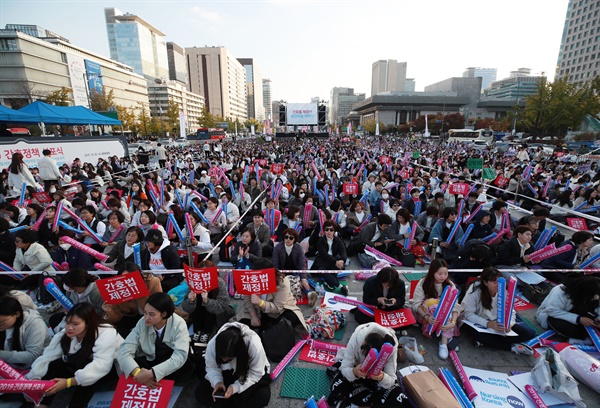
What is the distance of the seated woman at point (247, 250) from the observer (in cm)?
532

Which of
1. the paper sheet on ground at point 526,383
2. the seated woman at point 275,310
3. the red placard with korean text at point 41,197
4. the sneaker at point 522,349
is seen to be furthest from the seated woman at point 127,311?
the red placard with korean text at point 41,197

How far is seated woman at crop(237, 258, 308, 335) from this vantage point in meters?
4.16

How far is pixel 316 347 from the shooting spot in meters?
4.12

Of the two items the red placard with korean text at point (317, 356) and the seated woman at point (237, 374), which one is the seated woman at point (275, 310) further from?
the seated woman at point (237, 374)

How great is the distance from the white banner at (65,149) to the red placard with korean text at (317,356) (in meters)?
16.5

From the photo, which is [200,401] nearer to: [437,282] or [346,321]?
[346,321]

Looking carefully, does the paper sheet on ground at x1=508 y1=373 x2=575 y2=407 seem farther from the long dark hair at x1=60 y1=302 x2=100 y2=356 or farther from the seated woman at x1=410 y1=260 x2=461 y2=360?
the long dark hair at x1=60 y1=302 x2=100 y2=356

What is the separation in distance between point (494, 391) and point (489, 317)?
994mm

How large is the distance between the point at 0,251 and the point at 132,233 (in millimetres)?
2797

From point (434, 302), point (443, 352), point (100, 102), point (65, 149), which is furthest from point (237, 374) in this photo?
point (100, 102)

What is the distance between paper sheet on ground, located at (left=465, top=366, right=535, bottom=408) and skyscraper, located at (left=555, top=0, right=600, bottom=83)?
10461 centimetres

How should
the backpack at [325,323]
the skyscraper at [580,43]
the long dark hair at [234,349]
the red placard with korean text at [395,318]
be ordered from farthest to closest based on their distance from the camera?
the skyscraper at [580,43], the backpack at [325,323], the red placard with korean text at [395,318], the long dark hair at [234,349]

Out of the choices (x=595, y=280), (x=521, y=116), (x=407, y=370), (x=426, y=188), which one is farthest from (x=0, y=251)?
(x=521, y=116)

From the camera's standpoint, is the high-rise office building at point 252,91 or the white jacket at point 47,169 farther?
the high-rise office building at point 252,91
